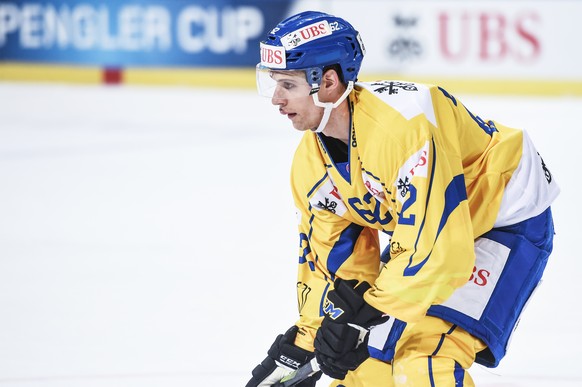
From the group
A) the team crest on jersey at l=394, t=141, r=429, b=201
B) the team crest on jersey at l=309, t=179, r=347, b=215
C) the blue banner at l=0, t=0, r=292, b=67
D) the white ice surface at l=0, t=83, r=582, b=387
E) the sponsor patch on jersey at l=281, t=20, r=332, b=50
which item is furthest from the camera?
the blue banner at l=0, t=0, r=292, b=67

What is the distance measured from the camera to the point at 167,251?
5.00 m

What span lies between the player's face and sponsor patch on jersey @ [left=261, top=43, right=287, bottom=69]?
31 mm

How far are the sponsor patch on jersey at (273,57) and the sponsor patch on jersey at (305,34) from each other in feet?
0.08

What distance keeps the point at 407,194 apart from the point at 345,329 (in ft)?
1.17

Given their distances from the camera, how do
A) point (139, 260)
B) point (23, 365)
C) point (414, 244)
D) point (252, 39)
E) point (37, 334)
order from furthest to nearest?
1. point (252, 39)
2. point (139, 260)
3. point (37, 334)
4. point (23, 365)
5. point (414, 244)

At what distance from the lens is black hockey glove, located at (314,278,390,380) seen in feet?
8.47


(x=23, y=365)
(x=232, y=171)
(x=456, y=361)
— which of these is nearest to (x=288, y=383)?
(x=456, y=361)

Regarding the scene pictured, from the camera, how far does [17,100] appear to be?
32.8ft

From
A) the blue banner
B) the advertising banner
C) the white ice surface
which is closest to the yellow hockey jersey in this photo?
the white ice surface

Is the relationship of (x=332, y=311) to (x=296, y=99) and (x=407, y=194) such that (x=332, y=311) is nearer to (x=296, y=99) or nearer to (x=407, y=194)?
(x=407, y=194)

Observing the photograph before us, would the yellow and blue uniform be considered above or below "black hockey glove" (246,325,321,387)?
above

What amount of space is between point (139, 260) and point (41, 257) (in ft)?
1.52

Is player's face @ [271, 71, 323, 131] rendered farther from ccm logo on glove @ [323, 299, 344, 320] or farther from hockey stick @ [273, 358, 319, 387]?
hockey stick @ [273, 358, 319, 387]

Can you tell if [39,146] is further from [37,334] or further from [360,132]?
[360,132]
